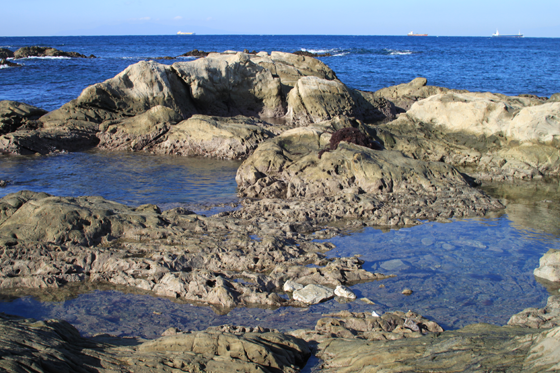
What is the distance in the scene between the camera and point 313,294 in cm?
614

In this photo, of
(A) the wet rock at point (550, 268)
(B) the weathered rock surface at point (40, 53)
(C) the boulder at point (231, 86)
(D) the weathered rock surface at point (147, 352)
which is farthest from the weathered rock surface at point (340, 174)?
(B) the weathered rock surface at point (40, 53)

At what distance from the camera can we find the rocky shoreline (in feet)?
13.6

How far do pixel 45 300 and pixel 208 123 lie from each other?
37.5 feet

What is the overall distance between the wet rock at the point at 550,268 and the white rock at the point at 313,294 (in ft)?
11.8

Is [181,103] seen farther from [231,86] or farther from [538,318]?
[538,318]

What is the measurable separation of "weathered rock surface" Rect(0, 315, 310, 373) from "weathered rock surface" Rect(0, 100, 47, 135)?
1614 cm

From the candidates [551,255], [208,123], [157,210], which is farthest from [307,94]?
[551,255]

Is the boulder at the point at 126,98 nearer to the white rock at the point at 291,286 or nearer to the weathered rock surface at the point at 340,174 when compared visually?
the weathered rock surface at the point at 340,174

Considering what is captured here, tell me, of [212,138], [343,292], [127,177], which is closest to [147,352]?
[343,292]

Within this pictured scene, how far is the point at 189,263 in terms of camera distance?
6.99 m

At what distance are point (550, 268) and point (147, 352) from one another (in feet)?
20.7

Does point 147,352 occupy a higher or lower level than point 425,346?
lower

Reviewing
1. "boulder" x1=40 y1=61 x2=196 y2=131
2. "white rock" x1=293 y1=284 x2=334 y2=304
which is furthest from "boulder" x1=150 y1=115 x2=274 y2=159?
"white rock" x1=293 y1=284 x2=334 y2=304

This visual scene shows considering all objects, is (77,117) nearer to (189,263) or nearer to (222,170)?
(222,170)
